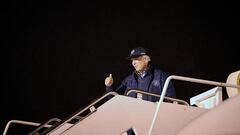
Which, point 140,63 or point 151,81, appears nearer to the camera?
point 151,81

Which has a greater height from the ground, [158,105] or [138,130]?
[158,105]

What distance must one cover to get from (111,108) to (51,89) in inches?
317

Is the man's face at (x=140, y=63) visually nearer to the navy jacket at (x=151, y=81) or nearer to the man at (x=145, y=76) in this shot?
the man at (x=145, y=76)

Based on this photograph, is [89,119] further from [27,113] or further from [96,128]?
[27,113]

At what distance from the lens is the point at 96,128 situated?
19.6 feet

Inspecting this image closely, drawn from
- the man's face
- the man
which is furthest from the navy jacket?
the man's face

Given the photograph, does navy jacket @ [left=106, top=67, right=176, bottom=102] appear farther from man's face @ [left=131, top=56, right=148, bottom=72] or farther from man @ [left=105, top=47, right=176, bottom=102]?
man's face @ [left=131, top=56, right=148, bottom=72]

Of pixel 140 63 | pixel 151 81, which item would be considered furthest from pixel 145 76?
pixel 140 63

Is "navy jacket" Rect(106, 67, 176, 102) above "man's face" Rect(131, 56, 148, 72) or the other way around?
the other way around

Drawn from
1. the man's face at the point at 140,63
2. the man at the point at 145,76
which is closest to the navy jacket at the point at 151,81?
the man at the point at 145,76

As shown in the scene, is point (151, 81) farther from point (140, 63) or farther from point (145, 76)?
point (140, 63)

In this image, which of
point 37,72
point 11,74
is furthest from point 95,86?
point 11,74

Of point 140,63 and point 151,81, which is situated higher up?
point 140,63

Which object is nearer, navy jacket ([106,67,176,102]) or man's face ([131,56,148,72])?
navy jacket ([106,67,176,102])
